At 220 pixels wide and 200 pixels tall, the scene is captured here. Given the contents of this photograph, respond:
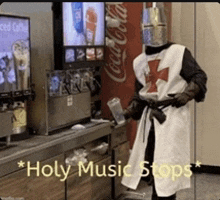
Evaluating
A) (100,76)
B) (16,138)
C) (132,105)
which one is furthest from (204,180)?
(16,138)

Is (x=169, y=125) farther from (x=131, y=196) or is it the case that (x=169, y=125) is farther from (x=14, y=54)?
(x=14, y=54)

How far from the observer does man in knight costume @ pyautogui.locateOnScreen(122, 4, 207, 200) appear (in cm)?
→ 229

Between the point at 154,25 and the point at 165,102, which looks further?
the point at 165,102

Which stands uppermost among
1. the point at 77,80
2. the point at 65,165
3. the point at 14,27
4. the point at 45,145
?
the point at 14,27

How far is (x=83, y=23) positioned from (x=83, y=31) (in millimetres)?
48

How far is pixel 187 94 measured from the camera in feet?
7.47

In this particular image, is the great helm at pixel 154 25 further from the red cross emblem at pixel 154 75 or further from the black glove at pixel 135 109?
the black glove at pixel 135 109

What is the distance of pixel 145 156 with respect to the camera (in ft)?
8.13

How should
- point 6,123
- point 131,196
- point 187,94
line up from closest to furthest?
point 6,123
point 187,94
point 131,196

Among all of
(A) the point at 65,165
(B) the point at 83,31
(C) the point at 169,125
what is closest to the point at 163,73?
(C) the point at 169,125

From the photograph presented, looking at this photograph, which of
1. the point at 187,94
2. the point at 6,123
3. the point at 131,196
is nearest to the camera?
the point at 6,123

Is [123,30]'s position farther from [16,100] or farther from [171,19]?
[16,100]

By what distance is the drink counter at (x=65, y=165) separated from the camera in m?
1.94

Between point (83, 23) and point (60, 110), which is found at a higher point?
point (83, 23)
